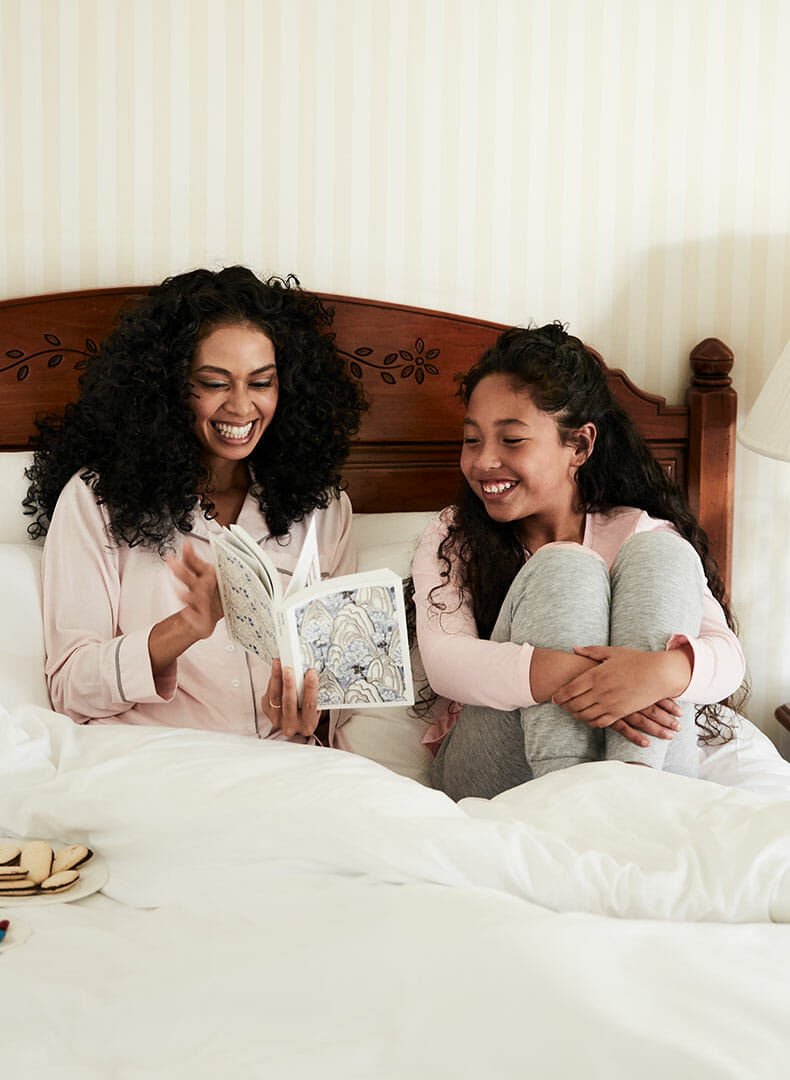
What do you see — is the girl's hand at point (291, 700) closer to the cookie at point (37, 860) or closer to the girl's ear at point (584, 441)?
the cookie at point (37, 860)

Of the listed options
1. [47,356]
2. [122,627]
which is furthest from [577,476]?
[47,356]

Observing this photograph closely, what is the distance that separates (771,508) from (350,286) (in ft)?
3.13

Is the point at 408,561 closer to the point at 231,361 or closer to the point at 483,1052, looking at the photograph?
the point at 231,361

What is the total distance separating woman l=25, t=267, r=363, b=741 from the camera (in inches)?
62.5

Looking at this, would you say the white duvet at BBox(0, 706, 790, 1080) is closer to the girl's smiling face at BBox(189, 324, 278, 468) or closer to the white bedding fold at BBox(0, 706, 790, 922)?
the white bedding fold at BBox(0, 706, 790, 922)

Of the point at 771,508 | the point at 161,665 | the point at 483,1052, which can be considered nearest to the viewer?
the point at 483,1052

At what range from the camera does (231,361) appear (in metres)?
1.64

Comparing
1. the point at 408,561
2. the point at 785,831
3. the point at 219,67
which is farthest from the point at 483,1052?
the point at 219,67

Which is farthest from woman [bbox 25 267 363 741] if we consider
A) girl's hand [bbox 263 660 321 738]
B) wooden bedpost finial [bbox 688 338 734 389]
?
wooden bedpost finial [bbox 688 338 734 389]

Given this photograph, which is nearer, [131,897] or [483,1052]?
[483,1052]

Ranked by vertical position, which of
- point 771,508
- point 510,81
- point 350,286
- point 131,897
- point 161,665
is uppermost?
point 510,81

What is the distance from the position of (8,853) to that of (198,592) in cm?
44

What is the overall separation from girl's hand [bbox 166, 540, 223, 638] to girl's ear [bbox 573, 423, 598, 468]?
627 millimetres

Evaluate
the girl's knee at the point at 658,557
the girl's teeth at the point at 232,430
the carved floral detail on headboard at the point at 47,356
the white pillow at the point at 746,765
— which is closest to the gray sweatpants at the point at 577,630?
the girl's knee at the point at 658,557
